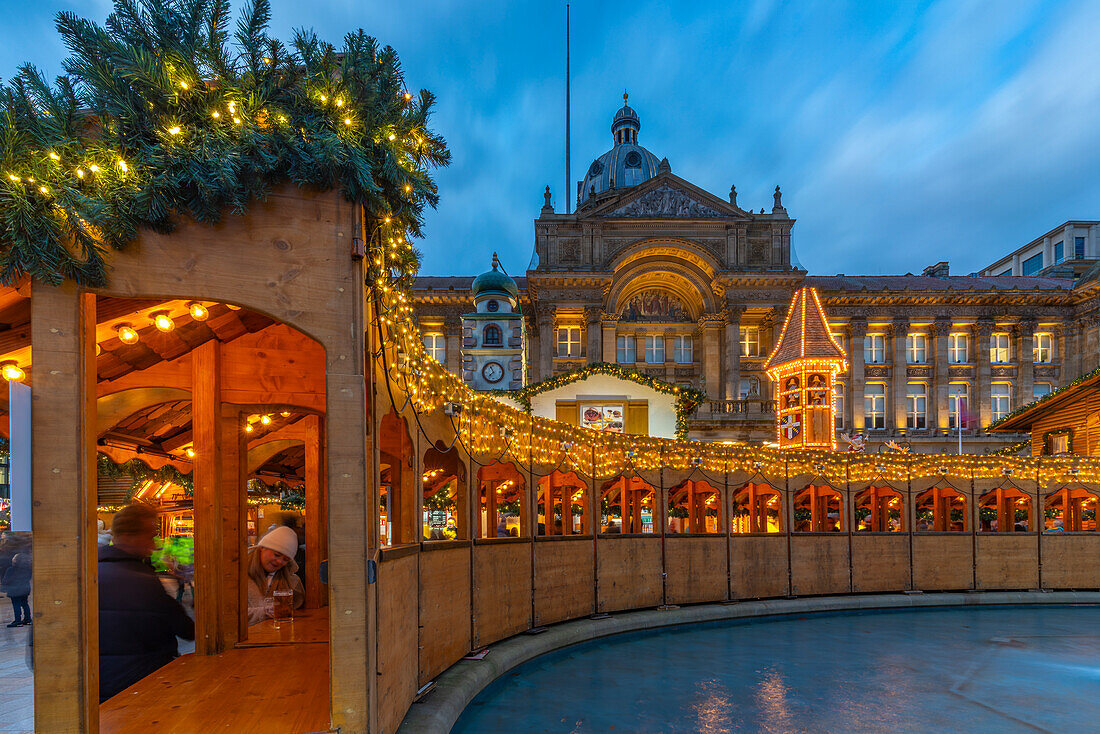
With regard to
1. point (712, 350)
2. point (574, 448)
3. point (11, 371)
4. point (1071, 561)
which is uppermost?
point (712, 350)

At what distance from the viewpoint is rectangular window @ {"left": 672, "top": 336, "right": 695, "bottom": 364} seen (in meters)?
44.0

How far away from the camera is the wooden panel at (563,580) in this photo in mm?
8773

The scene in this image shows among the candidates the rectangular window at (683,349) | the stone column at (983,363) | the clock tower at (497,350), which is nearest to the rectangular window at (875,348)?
the stone column at (983,363)

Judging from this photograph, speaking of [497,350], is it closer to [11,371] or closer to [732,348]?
[732,348]

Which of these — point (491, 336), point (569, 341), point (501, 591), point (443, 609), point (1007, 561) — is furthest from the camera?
point (569, 341)

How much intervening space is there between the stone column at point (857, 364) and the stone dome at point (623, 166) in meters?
31.6

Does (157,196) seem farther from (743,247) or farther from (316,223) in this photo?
(743,247)

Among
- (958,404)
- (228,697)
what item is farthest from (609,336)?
(228,697)

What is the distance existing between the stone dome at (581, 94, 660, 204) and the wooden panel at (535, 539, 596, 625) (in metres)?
63.3

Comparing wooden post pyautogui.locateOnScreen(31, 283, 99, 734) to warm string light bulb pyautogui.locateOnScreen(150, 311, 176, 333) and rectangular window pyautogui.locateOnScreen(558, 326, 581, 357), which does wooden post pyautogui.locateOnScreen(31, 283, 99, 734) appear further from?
rectangular window pyautogui.locateOnScreen(558, 326, 581, 357)

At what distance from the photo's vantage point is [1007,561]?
533 inches

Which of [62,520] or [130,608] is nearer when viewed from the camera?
[62,520]

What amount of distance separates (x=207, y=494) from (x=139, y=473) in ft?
26.8

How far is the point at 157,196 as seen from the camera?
3.65 m
